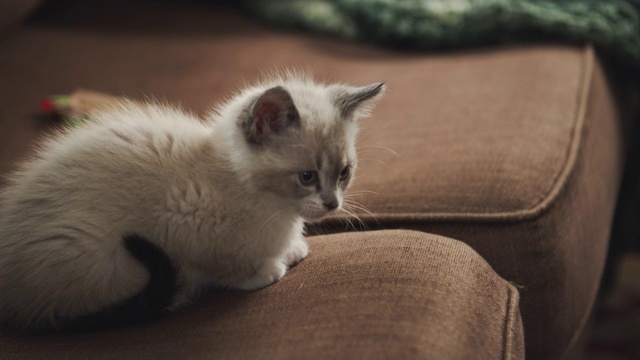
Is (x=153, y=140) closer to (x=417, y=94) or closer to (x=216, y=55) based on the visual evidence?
(x=417, y=94)

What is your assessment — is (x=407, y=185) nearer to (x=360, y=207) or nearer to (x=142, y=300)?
(x=360, y=207)

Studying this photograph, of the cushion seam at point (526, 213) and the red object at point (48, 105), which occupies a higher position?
the red object at point (48, 105)

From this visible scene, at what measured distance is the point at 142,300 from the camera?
3.19 feet

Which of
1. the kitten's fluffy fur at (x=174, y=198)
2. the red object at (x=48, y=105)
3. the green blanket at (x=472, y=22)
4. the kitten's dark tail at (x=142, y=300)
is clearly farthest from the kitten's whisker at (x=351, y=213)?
the green blanket at (x=472, y=22)

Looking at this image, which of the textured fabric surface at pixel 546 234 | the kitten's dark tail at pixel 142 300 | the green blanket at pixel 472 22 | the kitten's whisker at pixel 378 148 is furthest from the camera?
the green blanket at pixel 472 22

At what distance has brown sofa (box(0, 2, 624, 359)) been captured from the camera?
92 centimetres

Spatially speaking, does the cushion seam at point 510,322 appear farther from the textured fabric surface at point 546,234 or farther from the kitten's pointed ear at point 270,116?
the kitten's pointed ear at point 270,116

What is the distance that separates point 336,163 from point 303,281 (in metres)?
0.19

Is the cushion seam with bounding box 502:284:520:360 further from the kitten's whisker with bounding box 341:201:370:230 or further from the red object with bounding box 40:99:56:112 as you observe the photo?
the red object with bounding box 40:99:56:112

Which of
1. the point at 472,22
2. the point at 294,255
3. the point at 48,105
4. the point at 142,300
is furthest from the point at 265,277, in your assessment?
the point at 472,22

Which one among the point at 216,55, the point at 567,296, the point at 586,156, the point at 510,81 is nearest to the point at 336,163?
the point at 567,296

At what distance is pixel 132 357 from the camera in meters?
0.91

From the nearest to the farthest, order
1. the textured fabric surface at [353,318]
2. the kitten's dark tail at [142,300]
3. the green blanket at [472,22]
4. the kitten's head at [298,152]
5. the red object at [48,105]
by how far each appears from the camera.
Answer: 1. the textured fabric surface at [353,318]
2. the kitten's dark tail at [142,300]
3. the kitten's head at [298,152]
4. the red object at [48,105]
5. the green blanket at [472,22]

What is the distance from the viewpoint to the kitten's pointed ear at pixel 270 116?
3.32 feet
